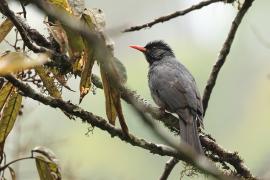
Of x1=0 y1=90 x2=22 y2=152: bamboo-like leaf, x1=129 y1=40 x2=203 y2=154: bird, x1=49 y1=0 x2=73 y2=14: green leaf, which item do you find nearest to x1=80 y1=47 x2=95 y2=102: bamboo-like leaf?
x1=49 y1=0 x2=73 y2=14: green leaf

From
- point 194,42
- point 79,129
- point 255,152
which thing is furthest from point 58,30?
point 194,42

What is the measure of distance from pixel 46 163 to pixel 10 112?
243mm

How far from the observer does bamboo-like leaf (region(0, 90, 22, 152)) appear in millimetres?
2586

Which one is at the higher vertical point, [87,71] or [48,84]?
[48,84]

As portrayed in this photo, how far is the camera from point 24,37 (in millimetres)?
2447

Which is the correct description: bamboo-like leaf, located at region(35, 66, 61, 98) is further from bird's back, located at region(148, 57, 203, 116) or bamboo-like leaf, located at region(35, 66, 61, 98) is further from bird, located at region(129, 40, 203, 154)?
bird's back, located at region(148, 57, 203, 116)

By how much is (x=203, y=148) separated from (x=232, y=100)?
26768mm

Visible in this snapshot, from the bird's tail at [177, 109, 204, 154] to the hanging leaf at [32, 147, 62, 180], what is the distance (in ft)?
3.03

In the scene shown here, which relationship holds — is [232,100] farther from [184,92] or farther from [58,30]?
[58,30]

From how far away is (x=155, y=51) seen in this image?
6.85m

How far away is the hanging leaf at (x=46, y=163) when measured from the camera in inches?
98.7

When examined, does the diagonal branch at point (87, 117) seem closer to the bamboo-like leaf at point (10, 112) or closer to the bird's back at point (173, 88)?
the bamboo-like leaf at point (10, 112)

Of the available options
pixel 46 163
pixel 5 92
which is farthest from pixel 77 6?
pixel 46 163

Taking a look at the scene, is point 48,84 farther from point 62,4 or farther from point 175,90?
point 175,90
